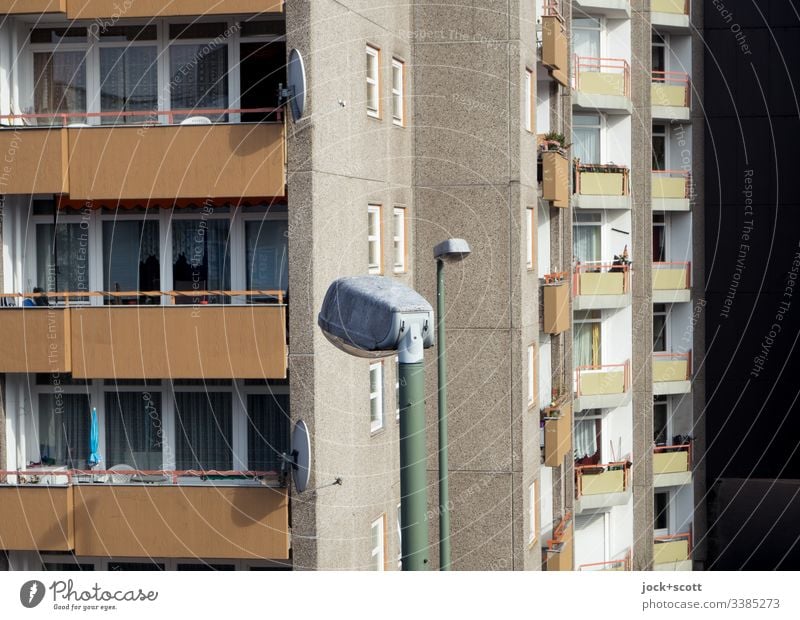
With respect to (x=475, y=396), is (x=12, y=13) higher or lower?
higher

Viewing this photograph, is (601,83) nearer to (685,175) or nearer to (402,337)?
(685,175)

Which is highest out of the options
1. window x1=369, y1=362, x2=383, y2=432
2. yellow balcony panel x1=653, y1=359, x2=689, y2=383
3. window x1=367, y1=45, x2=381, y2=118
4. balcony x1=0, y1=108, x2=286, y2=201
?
window x1=367, y1=45, x2=381, y2=118

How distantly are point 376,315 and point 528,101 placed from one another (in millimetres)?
14072

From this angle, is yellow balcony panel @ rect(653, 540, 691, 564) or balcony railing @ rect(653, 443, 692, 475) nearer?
yellow balcony panel @ rect(653, 540, 691, 564)

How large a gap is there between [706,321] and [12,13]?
22244 millimetres

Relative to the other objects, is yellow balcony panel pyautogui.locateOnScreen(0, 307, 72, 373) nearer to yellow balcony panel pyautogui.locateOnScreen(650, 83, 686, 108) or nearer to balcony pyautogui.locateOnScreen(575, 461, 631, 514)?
balcony pyautogui.locateOnScreen(575, 461, 631, 514)

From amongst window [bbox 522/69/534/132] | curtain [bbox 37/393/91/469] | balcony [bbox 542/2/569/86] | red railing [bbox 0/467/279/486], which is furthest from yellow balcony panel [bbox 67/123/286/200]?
balcony [bbox 542/2/569/86]

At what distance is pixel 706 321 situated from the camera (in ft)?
119

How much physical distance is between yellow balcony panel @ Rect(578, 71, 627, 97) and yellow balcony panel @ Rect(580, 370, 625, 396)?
19.3 feet

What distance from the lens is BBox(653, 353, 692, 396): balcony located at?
35500 mm

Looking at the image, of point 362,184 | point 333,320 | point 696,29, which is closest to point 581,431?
point 696,29

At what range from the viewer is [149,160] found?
1750 cm

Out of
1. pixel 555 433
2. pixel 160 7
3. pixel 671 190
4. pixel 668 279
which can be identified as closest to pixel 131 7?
pixel 160 7
